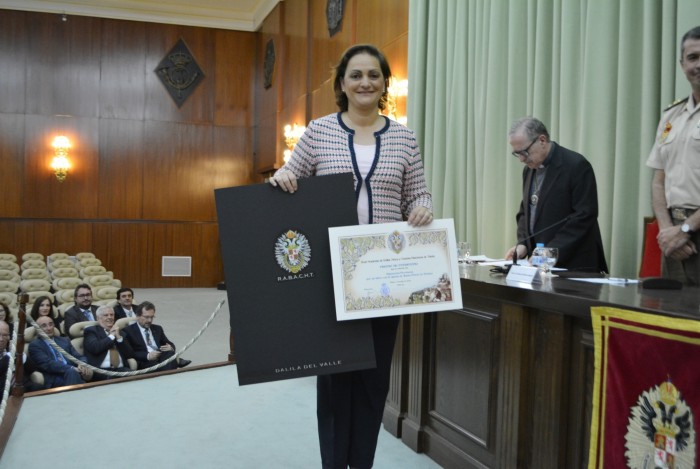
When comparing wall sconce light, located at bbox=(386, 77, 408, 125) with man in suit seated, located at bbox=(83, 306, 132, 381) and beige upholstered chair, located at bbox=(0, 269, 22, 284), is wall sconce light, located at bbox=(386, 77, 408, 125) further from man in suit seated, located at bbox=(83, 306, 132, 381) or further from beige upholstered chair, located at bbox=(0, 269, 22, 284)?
beige upholstered chair, located at bbox=(0, 269, 22, 284)

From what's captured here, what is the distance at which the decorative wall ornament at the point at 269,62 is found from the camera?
1287 centimetres

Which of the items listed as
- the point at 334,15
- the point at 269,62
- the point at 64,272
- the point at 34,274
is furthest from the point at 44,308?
the point at 269,62

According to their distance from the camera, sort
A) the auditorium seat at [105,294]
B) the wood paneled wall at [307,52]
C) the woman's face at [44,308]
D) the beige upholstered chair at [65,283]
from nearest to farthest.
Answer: the woman's face at [44,308], the wood paneled wall at [307,52], the auditorium seat at [105,294], the beige upholstered chair at [65,283]

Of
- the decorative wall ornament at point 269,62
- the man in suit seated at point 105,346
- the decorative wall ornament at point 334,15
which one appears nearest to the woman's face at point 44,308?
the man in suit seated at point 105,346

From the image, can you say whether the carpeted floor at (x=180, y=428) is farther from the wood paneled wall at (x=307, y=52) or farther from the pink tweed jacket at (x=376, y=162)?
the wood paneled wall at (x=307, y=52)

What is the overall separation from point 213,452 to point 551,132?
9.96 feet

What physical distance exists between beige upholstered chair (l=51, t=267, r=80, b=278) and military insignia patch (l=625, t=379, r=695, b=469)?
32.3ft

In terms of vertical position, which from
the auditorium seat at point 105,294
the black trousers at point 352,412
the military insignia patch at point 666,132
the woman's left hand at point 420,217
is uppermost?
the military insignia patch at point 666,132

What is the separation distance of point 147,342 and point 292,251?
13.9 feet

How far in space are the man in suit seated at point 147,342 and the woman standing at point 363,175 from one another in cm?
359

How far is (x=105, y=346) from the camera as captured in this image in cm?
509

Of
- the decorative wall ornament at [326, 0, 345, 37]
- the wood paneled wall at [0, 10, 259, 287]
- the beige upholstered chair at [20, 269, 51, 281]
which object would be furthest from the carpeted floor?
the wood paneled wall at [0, 10, 259, 287]

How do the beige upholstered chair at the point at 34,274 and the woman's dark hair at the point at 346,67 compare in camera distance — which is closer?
the woman's dark hair at the point at 346,67

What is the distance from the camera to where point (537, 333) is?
225 cm
